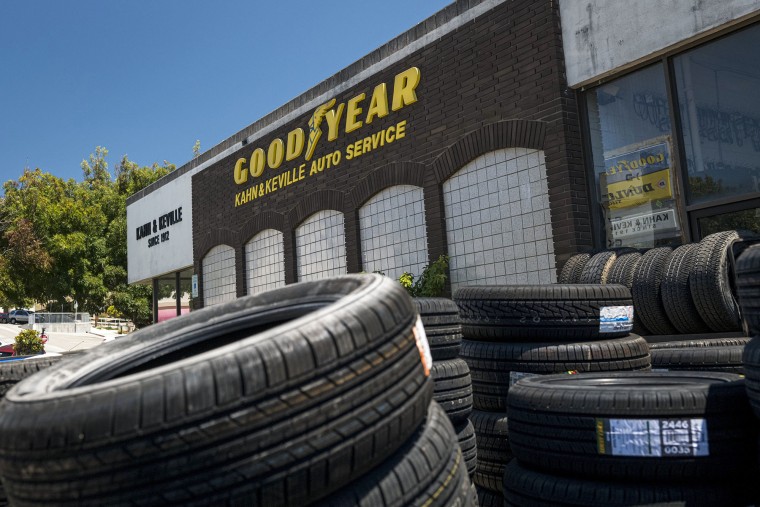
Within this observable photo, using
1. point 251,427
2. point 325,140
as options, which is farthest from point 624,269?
point 325,140

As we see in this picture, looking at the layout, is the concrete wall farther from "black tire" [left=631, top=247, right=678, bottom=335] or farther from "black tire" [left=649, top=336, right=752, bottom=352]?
"black tire" [left=649, top=336, right=752, bottom=352]

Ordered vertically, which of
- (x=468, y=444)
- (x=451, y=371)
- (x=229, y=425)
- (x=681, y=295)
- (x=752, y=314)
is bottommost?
(x=468, y=444)

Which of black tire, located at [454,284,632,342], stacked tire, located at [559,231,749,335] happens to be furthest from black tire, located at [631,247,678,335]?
black tire, located at [454,284,632,342]

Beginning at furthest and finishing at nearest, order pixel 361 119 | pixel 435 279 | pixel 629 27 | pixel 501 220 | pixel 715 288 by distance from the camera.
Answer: pixel 361 119, pixel 435 279, pixel 501 220, pixel 629 27, pixel 715 288

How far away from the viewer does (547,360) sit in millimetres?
4988

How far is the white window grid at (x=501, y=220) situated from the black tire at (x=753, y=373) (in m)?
7.23

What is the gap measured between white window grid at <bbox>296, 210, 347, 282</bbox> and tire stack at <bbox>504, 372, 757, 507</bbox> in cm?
1137

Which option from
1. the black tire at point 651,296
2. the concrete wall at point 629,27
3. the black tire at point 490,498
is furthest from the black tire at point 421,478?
the concrete wall at point 629,27

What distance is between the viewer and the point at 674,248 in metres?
8.06

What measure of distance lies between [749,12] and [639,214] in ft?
9.77

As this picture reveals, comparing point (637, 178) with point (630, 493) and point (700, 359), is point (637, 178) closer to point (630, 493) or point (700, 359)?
point (700, 359)

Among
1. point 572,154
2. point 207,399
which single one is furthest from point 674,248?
point 207,399

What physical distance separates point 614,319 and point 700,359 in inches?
26.9

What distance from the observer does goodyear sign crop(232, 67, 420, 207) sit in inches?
539
